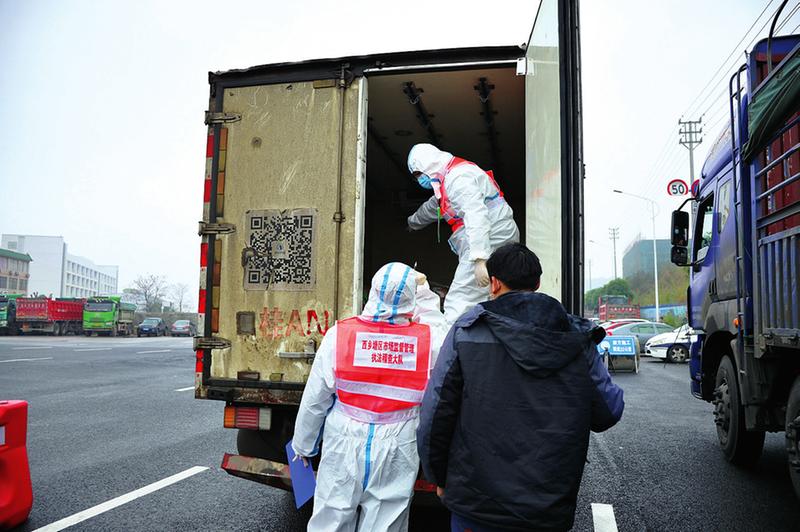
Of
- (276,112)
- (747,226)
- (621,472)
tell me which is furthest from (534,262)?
(621,472)

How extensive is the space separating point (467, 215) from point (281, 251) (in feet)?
4.33

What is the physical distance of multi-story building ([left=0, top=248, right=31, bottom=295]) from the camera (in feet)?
220

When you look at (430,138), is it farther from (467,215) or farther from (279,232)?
(279,232)

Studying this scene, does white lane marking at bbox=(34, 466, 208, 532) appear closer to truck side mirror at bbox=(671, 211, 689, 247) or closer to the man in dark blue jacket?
the man in dark blue jacket

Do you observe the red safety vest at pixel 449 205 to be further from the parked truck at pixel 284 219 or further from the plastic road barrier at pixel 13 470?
the plastic road barrier at pixel 13 470

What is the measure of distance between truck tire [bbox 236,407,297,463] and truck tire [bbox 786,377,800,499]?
129 inches

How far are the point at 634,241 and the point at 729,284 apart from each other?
273 feet

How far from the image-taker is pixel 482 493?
6.61ft

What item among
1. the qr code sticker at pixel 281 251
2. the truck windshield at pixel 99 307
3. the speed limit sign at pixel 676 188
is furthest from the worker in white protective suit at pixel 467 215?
the truck windshield at pixel 99 307

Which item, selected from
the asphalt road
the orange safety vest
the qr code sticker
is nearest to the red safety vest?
the qr code sticker

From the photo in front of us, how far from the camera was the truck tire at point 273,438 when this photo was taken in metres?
3.82

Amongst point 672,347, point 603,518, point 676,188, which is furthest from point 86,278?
point 603,518

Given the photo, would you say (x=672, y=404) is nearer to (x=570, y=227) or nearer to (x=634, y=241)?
(x=570, y=227)

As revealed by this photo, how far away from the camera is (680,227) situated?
659 centimetres
